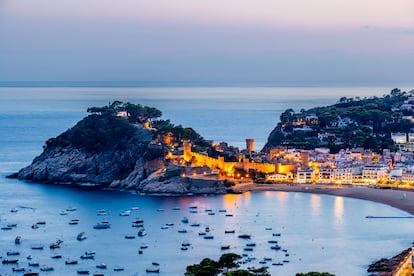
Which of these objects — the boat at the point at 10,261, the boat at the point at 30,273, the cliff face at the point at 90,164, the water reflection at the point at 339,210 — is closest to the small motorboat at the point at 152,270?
the boat at the point at 30,273

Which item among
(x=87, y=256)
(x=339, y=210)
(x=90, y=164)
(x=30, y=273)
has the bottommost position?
(x=30, y=273)

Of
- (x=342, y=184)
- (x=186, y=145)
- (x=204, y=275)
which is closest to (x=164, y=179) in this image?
(x=186, y=145)

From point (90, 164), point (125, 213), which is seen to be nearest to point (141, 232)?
point (125, 213)

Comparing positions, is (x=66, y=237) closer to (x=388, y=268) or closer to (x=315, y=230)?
(x=315, y=230)

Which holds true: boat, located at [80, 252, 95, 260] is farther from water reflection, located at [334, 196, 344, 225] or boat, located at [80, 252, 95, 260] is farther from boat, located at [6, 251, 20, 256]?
water reflection, located at [334, 196, 344, 225]

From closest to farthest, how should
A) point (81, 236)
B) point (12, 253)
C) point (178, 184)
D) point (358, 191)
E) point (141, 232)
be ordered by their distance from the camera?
point (12, 253), point (81, 236), point (141, 232), point (358, 191), point (178, 184)

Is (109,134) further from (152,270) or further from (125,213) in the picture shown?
(152,270)

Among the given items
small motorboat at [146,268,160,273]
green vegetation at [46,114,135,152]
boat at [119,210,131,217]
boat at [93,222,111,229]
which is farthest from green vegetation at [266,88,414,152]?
small motorboat at [146,268,160,273]
